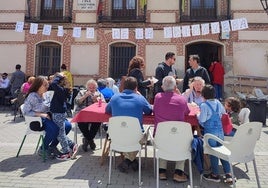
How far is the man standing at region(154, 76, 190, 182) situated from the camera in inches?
163

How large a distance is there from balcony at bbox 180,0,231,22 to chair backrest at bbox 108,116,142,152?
969 centimetres

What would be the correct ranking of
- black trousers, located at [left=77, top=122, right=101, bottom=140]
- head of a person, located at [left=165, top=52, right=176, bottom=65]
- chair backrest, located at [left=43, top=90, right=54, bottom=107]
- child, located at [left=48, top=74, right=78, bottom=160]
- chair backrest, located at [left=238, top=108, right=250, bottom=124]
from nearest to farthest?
chair backrest, located at [left=238, top=108, right=250, bottom=124], child, located at [left=48, top=74, right=78, bottom=160], chair backrest, located at [left=43, top=90, right=54, bottom=107], black trousers, located at [left=77, top=122, right=101, bottom=140], head of a person, located at [left=165, top=52, right=176, bottom=65]

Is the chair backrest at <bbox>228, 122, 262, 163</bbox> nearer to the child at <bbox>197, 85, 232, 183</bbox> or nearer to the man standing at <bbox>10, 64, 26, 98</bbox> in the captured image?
the child at <bbox>197, 85, 232, 183</bbox>

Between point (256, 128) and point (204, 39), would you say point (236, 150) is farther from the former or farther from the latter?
point (204, 39)

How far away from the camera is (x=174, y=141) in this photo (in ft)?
12.5

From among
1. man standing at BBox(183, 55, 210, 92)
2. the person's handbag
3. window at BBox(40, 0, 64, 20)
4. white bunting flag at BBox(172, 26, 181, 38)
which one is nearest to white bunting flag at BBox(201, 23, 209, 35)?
white bunting flag at BBox(172, 26, 181, 38)

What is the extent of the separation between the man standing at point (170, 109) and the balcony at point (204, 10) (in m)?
9.23

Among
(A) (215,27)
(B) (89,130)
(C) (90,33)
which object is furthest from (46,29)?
(B) (89,130)

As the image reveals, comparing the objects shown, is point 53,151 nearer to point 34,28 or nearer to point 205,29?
point 205,29

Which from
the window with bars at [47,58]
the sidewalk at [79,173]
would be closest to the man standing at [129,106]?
the sidewalk at [79,173]

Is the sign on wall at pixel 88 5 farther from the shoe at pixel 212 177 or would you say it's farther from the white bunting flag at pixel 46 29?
the shoe at pixel 212 177

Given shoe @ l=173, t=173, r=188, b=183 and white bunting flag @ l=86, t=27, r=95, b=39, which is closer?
shoe @ l=173, t=173, r=188, b=183

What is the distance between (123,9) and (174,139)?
426 inches

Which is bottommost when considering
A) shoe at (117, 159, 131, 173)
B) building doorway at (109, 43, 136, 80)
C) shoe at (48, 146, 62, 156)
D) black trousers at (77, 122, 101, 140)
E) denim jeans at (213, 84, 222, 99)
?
shoe at (117, 159, 131, 173)
